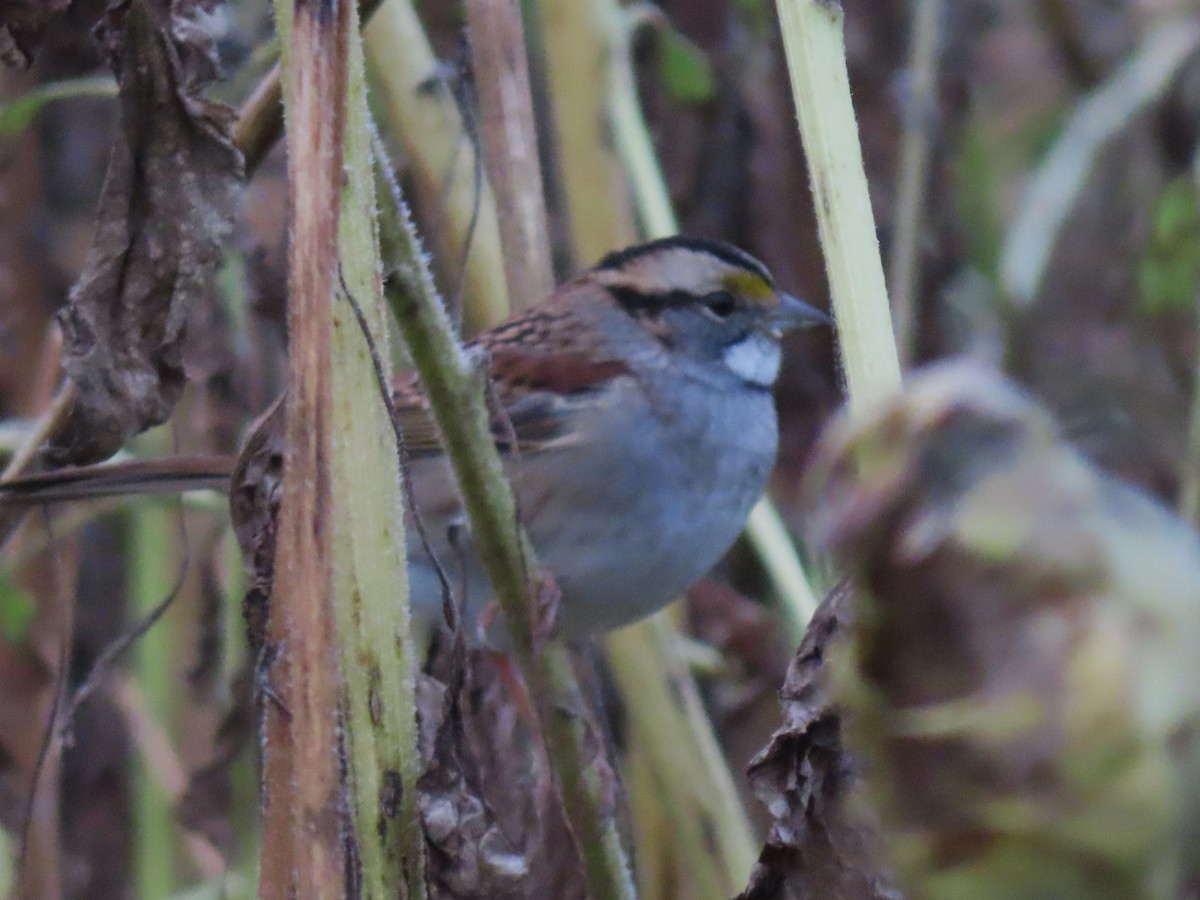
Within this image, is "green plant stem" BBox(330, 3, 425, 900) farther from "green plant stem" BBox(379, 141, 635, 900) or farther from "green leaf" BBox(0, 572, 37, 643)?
"green leaf" BBox(0, 572, 37, 643)

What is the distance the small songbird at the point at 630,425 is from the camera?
5.55ft

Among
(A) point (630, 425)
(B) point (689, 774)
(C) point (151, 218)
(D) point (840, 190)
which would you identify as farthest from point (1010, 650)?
(A) point (630, 425)

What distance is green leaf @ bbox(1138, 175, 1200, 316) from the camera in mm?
1818

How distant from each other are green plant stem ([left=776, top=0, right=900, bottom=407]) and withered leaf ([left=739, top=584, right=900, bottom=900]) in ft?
0.35

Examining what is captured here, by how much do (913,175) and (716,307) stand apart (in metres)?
0.32

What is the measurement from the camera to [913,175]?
209cm

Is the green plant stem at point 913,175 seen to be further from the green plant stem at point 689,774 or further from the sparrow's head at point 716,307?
the green plant stem at point 689,774

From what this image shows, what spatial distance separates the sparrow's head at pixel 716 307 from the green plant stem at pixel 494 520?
94 centimetres

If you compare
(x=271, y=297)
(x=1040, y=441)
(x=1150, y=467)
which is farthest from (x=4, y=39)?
(x=1150, y=467)

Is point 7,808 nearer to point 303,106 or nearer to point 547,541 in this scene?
point 547,541

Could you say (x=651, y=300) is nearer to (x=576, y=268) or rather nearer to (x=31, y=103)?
(x=576, y=268)

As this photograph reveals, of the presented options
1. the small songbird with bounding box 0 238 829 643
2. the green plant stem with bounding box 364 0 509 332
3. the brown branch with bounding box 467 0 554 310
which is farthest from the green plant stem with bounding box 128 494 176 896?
the brown branch with bounding box 467 0 554 310

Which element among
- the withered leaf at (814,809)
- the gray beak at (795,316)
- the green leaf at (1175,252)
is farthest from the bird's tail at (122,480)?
the green leaf at (1175,252)

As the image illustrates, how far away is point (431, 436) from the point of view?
1807mm
